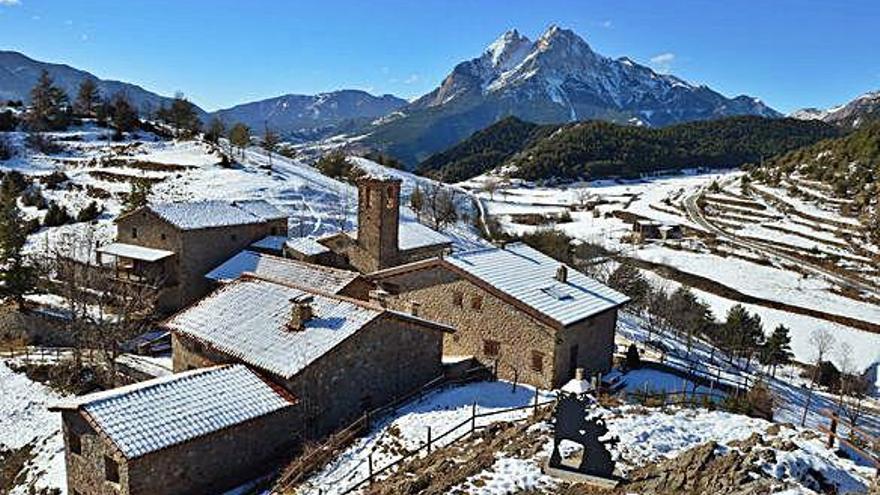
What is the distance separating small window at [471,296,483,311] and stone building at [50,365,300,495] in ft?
29.6

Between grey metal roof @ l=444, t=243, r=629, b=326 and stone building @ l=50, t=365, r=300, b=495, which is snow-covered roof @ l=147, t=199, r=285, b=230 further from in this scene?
stone building @ l=50, t=365, r=300, b=495

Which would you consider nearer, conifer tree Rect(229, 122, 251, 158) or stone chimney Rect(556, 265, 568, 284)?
stone chimney Rect(556, 265, 568, 284)

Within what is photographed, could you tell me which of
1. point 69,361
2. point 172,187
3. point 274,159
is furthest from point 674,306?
point 274,159

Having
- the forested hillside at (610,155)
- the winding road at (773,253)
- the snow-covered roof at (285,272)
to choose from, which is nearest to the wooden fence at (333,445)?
the snow-covered roof at (285,272)

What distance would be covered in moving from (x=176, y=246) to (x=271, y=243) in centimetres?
639

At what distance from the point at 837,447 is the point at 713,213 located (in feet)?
290

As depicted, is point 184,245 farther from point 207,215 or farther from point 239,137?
point 239,137

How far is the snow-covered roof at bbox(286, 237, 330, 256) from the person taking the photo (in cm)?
4156

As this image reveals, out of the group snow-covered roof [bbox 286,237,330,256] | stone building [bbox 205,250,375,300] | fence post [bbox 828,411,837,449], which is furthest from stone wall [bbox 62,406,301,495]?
snow-covered roof [bbox 286,237,330,256]

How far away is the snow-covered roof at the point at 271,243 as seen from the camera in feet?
145

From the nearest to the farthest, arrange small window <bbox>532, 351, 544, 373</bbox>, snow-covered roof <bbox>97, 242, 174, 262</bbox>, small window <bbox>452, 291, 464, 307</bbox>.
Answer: small window <bbox>532, 351, 544, 373</bbox>
small window <bbox>452, 291, 464, 307</bbox>
snow-covered roof <bbox>97, 242, 174, 262</bbox>

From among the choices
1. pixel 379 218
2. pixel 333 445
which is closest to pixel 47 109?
pixel 379 218

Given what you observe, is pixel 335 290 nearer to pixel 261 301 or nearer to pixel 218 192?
pixel 261 301

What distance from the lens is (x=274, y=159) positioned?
9000 cm
